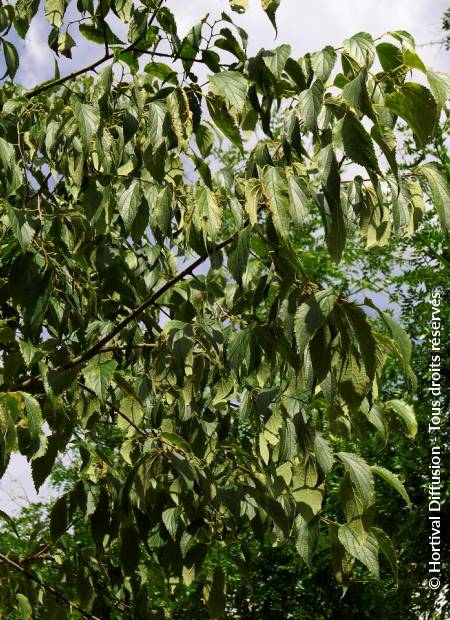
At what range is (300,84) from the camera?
5.40ft

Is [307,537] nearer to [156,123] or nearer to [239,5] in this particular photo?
[156,123]

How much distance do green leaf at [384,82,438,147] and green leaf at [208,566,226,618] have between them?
127 centimetres

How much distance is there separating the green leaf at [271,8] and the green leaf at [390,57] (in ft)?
1.04

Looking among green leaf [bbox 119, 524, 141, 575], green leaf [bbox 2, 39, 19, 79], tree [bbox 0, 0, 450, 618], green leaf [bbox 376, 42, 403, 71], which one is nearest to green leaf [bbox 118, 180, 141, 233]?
tree [bbox 0, 0, 450, 618]

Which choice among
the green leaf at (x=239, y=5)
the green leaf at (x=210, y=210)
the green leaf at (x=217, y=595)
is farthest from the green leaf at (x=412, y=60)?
Result: the green leaf at (x=217, y=595)

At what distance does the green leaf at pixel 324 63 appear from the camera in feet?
4.84

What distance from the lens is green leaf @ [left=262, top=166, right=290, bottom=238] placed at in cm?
145

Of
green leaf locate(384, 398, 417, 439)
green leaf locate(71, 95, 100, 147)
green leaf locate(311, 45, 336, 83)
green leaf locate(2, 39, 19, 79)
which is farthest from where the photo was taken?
green leaf locate(2, 39, 19, 79)

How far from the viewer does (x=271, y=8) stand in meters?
1.67

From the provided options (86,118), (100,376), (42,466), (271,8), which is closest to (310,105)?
(271,8)

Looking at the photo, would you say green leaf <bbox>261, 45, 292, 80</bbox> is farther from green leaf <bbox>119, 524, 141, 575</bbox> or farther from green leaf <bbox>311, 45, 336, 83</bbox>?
green leaf <bbox>119, 524, 141, 575</bbox>

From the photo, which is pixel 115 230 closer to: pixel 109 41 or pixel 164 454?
pixel 109 41

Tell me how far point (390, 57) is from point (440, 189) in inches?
9.0

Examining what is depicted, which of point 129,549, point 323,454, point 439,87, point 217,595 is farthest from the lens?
point 217,595
